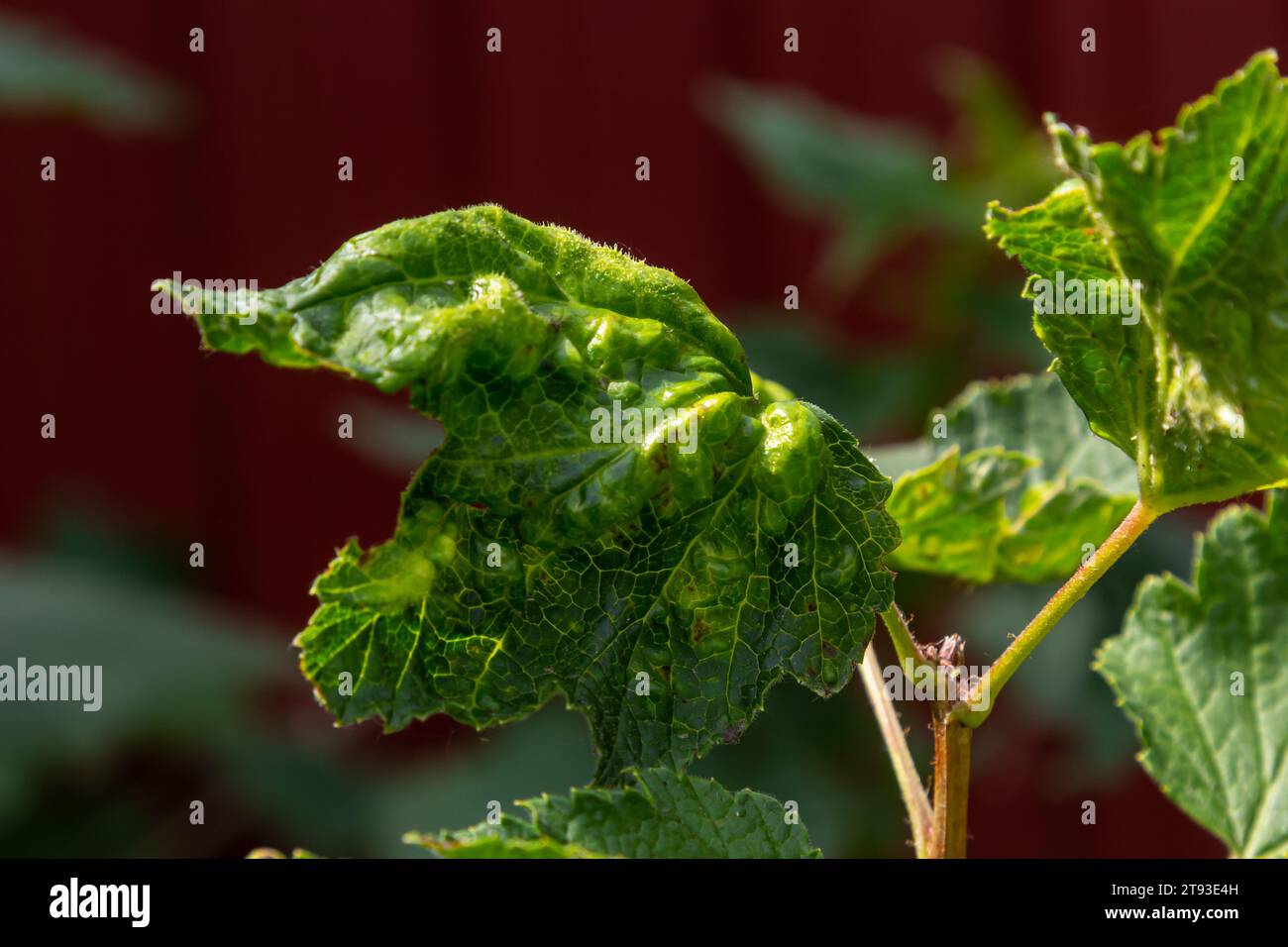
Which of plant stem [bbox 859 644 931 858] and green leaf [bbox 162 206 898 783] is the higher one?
green leaf [bbox 162 206 898 783]

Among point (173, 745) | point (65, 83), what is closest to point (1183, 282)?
point (65, 83)

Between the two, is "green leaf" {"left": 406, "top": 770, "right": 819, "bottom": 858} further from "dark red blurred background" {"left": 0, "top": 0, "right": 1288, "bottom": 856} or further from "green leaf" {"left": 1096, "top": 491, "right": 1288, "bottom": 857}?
"dark red blurred background" {"left": 0, "top": 0, "right": 1288, "bottom": 856}

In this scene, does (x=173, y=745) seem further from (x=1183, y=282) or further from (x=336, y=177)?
(x=1183, y=282)

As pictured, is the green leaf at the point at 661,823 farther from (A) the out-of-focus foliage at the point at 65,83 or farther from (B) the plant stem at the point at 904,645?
(A) the out-of-focus foliage at the point at 65,83

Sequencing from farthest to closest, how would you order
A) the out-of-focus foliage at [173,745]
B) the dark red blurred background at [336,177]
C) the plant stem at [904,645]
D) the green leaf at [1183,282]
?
the dark red blurred background at [336,177]
the out-of-focus foliage at [173,745]
the plant stem at [904,645]
the green leaf at [1183,282]

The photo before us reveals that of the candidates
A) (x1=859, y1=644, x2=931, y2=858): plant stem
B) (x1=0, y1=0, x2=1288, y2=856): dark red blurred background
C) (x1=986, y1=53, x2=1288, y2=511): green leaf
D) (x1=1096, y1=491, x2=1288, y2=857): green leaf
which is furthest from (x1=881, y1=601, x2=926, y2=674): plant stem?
(x1=0, y1=0, x2=1288, y2=856): dark red blurred background

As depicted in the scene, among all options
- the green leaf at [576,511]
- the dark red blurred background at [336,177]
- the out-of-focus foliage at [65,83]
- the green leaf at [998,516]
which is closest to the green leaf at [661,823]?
the green leaf at [576,511]
